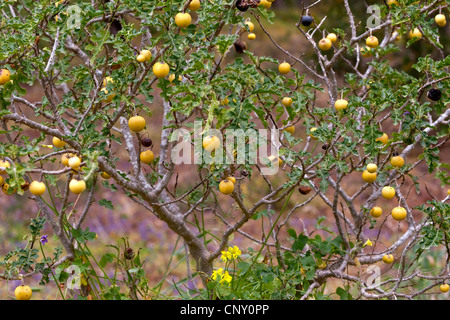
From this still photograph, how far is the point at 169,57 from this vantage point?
2137mm

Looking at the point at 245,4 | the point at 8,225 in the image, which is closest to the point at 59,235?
the point at 245,4

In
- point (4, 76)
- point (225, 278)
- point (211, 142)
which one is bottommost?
point (225, 278)

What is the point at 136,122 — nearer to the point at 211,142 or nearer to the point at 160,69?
the point at 160,69

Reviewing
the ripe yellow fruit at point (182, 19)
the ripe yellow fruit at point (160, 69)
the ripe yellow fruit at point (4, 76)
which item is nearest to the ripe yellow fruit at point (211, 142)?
the ripe yellow fruit at point (160, 69)

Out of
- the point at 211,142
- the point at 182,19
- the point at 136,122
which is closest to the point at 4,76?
the point at 136,122

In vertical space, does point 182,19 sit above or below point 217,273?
above

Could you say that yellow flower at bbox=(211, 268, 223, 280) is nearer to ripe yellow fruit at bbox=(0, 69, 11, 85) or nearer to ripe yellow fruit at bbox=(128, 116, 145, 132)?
ripe yellow fruit at bbox=(128, 116, 145, 132)

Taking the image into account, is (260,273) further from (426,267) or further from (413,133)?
Answer: (426,267)

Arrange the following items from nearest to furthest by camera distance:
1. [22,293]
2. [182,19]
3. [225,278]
Result: [182,19]
[22,293]
[225,278]

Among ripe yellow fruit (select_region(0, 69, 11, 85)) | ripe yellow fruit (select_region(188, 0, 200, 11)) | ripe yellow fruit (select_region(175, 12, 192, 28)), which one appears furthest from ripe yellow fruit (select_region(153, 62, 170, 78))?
ripe yellow fruit (select_region(0, 69, 11, 85))

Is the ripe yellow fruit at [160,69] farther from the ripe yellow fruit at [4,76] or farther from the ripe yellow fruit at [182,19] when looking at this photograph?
the ripe yellow fruit at [4,76]

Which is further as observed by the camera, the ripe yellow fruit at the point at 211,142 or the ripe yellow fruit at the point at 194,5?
the ripe yellow fruit at the point at 194,5

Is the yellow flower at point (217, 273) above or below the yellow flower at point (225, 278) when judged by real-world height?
above

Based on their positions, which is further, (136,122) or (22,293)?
(22,293)
